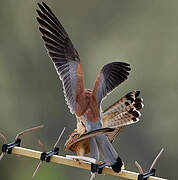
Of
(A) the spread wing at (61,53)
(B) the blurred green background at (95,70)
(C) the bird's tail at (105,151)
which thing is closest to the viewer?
(C) the bird's tail at (105,151)

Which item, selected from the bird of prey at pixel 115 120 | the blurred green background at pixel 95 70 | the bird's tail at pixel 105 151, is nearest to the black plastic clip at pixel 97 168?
the bird's tail at pixel 105 151

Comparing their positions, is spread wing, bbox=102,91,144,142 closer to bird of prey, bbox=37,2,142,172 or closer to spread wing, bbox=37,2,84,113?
bird of prey, bbox=37,2,142,172

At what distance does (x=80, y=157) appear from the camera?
2.66 metres

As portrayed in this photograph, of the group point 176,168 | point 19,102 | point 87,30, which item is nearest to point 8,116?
point 19,102

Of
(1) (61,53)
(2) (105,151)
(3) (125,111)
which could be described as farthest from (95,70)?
(2) (105,151)

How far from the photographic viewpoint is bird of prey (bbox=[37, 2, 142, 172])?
2.85 metres

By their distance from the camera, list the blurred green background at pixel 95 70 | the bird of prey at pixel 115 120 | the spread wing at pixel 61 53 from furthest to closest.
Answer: the blurred green background at pixel 95 70, the spread wing at pixel 61 53, the bird of prey at pixel 115 120

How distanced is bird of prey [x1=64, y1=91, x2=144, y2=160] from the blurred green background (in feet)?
18.7

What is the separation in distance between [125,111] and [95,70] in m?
6.52

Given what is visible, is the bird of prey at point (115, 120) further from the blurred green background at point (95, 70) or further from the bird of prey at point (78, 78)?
the blurred green background at point (95, 70)

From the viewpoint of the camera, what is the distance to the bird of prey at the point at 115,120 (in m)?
2.82

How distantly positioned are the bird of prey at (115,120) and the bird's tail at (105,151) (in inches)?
1.4

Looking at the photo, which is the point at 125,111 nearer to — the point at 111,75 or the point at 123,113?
the point at 123,113

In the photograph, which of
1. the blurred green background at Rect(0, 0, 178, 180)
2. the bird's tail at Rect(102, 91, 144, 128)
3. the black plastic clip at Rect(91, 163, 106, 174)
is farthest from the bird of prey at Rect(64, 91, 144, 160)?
the blurred green background at Rect(0, 0, 178, 180)
